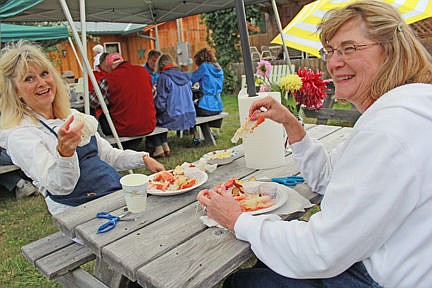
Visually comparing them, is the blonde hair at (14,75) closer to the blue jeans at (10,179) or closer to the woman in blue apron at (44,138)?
the woman in blue apron at (44,138)

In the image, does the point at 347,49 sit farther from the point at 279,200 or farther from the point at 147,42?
the point at 147,42

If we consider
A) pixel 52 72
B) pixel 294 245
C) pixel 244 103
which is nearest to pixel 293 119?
pixel 244 103

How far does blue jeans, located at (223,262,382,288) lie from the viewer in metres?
1.04

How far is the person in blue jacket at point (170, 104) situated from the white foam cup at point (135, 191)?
3.82m

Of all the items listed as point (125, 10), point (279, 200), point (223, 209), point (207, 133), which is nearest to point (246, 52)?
point (279, 200)

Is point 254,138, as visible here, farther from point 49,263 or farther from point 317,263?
point 49,263

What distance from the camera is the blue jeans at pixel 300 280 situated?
3.43 ft

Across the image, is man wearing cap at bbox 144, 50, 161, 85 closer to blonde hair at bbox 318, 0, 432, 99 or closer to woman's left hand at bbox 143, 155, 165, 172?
woman's left hand at bbox 143, 155, 165, 172

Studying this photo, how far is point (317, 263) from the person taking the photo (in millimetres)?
951

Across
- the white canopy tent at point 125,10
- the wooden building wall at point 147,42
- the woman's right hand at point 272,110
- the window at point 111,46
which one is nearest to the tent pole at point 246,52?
the woman's right hand at point 272,110

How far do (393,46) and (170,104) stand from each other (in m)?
4.46

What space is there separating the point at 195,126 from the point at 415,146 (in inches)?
200

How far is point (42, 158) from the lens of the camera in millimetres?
1744

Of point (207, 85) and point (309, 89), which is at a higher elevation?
point (309, 89)
